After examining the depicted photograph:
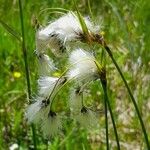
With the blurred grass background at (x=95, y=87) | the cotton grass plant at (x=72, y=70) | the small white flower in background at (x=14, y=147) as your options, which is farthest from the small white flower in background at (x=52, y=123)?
the small white flower in background at (x=14, y=147)

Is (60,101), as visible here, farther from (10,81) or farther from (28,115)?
(28,115)

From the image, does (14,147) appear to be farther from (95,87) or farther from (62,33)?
(62,33)

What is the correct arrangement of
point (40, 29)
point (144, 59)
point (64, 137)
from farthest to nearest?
point (144, 59), point (64, 137), point (40, 29)

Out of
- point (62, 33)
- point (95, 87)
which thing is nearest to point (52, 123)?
point (62, 33)

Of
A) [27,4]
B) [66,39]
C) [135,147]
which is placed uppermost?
[27,4]

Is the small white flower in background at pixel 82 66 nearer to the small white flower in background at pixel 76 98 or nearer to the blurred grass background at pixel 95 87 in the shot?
the small white flower in background at pixel 76 98

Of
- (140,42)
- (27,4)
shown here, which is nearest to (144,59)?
(140,42)
